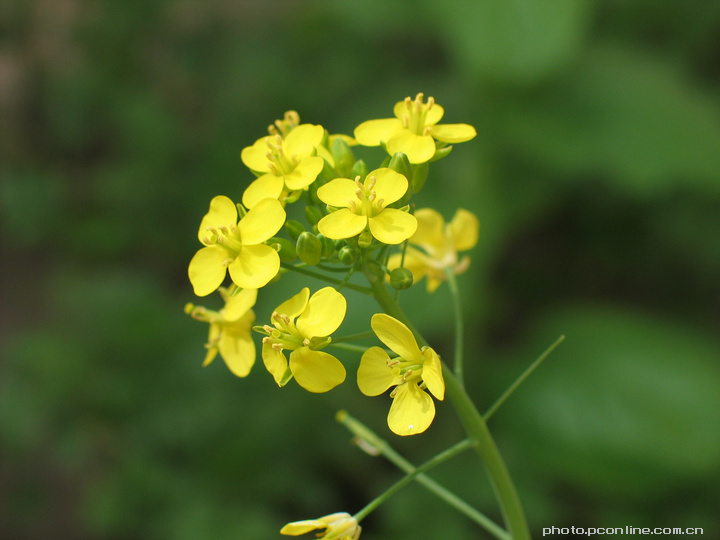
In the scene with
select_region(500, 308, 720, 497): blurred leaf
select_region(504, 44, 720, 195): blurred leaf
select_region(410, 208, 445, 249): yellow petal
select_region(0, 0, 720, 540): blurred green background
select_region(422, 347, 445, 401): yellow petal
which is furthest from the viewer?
select_region(504, 44, 720, 195): blurred leaf

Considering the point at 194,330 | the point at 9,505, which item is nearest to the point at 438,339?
the point at 194,330

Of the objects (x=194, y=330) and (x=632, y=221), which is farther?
(x=632, y=221)

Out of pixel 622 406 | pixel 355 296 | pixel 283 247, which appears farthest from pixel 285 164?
pixel 622 406

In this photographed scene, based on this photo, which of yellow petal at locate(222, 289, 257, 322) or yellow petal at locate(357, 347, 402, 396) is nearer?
yellow petal at locate(357, 347, 402, 396)

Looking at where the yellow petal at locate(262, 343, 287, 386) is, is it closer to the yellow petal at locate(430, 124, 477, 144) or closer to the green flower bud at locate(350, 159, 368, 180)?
the green flower bud at locate(350, 159, 368, 180)

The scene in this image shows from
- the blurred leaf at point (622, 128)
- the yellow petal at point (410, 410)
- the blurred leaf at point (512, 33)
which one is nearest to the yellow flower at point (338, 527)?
the yellow petal at point (410, 410)

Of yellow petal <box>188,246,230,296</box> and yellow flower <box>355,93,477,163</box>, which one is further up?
yellow flower <box>355,93,477,163</box>

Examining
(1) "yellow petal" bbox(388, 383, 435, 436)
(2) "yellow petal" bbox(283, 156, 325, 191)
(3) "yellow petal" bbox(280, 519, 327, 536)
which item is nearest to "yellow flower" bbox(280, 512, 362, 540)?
(3) "yellow petal" bbox(280, 519, 327, 536)

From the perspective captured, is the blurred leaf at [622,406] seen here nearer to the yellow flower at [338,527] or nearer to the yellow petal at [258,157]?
the yellow flower at [338,527]

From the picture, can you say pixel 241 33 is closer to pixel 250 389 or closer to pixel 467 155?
pixel 467 155
